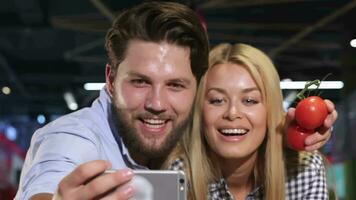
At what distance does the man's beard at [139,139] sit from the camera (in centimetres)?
135

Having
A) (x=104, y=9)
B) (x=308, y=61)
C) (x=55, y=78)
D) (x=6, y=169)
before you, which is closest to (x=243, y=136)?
(x=104, y=9)

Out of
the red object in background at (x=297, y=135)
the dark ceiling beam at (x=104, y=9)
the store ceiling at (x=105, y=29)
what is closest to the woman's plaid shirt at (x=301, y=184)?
the red object in background at (x=297, y=135)

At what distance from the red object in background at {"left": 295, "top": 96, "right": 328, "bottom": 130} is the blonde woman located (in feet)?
0.64

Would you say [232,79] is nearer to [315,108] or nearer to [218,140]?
[218,140]

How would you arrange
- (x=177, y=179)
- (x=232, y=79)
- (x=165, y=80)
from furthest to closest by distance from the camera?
(x=232, y=79) → (x=165, y=80) → (x=177, y=179)

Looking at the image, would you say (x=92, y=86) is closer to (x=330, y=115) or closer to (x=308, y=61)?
(x=308, y=61)

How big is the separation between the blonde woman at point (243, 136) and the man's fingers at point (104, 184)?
2.90ft

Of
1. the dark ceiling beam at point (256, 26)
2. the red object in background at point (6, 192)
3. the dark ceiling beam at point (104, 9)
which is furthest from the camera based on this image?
the red object in background at point (6, 192)

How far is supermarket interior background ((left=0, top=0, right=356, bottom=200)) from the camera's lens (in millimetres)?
5383

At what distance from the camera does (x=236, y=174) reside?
184 centimetres

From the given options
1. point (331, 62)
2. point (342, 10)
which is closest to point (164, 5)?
point (342, 10)

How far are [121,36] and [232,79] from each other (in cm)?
42

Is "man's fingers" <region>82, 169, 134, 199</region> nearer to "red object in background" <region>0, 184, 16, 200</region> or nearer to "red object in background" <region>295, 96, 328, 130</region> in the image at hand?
"red object in background" <region>295, 96, 328, 130</region>

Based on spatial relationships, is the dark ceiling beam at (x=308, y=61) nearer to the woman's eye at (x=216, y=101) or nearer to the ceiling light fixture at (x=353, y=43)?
the ceiling light fixture at (x=353, y=43)
